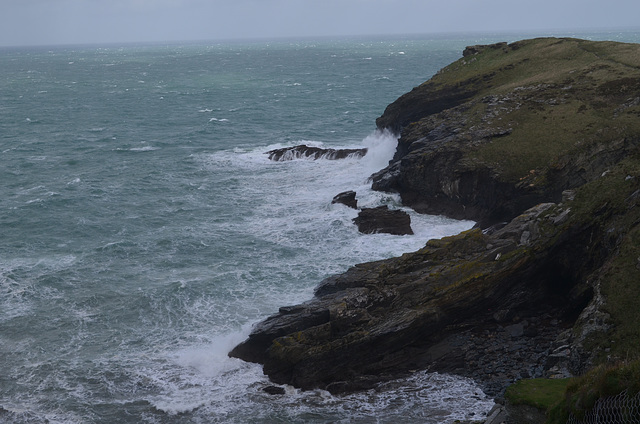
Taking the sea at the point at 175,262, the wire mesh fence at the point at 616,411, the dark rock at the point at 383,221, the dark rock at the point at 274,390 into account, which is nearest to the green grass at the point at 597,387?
the wire mesh fence at the point at 616,411

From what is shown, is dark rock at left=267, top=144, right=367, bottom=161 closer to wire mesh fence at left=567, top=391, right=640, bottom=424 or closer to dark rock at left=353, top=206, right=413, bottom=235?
dark rock at left=353, top=206, right=413, bottom=235

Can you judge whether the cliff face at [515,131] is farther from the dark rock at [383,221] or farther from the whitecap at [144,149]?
the whitecap at [144,149]

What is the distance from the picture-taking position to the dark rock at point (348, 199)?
2137 inches

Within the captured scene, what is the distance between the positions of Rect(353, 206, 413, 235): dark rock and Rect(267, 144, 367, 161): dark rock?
22219 mm

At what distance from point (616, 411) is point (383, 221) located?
1293 inches

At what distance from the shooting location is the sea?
29.4 m

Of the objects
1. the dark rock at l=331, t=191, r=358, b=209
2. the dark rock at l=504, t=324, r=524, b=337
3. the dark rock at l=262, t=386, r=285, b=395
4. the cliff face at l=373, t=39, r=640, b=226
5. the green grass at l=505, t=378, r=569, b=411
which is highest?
the cliff face at l=373, t=39, r=640, b=226

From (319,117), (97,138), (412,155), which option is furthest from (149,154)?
(412,155)

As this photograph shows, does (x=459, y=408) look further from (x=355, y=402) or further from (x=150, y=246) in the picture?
(x=150, y=246)

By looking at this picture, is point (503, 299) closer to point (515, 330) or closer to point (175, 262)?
point (515, 330)

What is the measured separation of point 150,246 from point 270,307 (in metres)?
15.4

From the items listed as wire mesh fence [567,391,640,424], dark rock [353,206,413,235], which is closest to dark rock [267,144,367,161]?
dark rock [353,206,413,235]

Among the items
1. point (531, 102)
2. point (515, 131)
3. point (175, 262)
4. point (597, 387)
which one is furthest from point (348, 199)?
point (597, 387)

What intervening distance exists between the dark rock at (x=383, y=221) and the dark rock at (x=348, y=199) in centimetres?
402
